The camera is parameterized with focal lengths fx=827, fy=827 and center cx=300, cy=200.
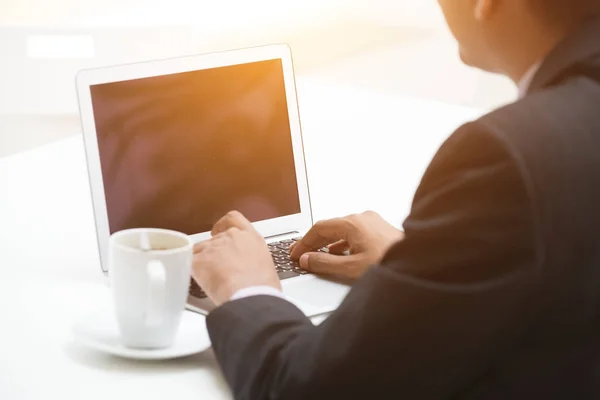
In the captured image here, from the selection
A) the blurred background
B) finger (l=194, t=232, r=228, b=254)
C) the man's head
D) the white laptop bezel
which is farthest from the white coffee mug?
the blurred background

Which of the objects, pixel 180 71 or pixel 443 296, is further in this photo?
pixel 180 71

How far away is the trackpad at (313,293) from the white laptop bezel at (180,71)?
155 mm

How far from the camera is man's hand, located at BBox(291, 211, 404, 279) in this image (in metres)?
1.04

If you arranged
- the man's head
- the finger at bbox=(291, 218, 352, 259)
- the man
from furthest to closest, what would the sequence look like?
the finger at bbox=(291, 218, 352, 259) → the man's head → the man

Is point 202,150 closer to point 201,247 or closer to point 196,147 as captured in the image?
point 196,147

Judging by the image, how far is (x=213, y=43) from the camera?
88.0 inches

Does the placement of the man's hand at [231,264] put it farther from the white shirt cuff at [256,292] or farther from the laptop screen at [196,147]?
the laptop screen at [196,147]

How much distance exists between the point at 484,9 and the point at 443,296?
0.92 feet

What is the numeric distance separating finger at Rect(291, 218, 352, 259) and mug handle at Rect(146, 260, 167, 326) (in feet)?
1.04

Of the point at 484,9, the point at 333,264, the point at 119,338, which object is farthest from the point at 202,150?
the point at 484,9

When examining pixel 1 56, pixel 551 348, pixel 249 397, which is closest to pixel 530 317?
pixel 551 348

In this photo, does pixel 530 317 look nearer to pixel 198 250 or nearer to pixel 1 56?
pixel 198 250

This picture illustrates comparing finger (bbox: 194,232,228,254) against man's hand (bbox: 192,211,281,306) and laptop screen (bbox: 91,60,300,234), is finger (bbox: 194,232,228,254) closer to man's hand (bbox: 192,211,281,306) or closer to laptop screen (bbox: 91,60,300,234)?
man's hand (bbox: 192,211,281,306)

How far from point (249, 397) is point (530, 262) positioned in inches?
10.8
